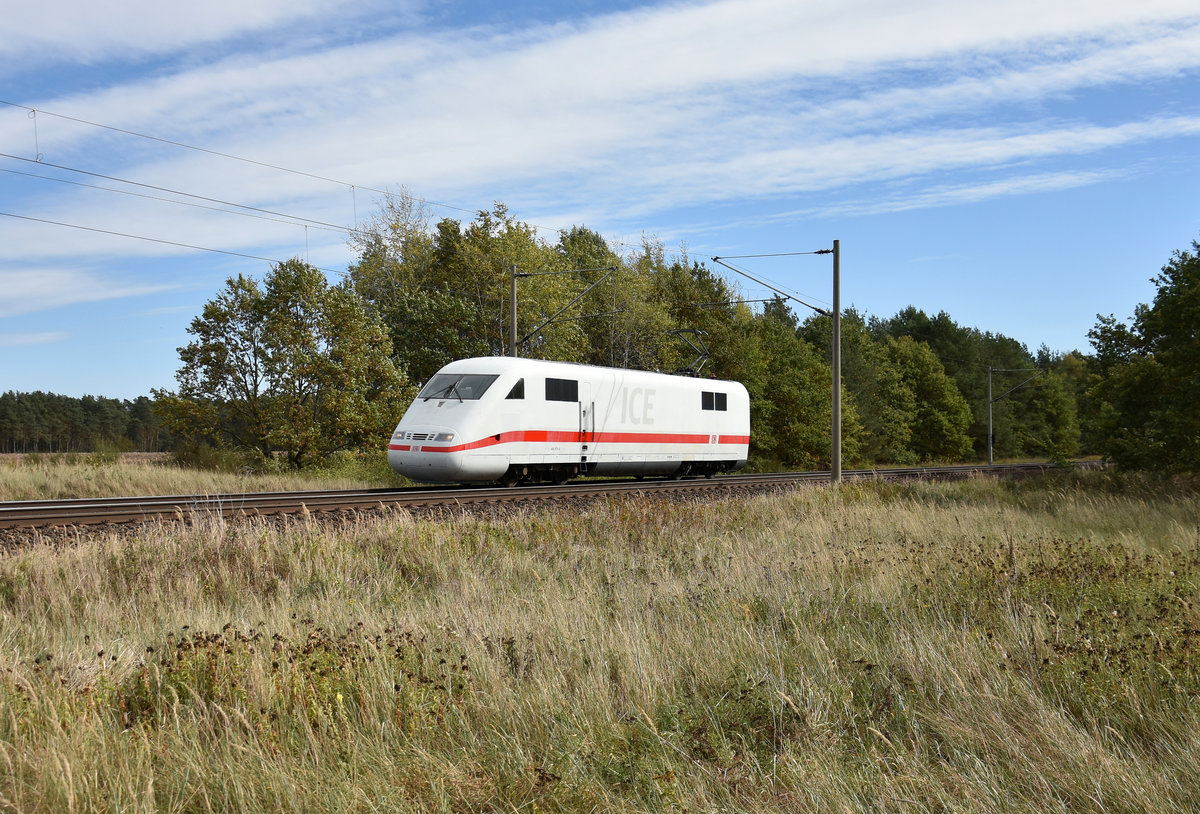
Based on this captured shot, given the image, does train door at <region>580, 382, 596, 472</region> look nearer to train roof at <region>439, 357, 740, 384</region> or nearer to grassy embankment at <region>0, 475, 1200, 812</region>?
train roof at <region>439, 357, 740, 384</region>

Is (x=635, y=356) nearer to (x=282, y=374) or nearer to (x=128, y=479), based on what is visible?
(x=282, y=374)

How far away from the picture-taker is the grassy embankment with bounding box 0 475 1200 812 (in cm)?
385

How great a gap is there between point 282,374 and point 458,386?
34.1 feet

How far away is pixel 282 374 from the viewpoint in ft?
93.5

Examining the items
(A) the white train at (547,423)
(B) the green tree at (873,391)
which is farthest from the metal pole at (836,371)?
(B) the green tree at (873,391)

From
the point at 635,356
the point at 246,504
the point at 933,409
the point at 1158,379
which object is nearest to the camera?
the point at 246,504

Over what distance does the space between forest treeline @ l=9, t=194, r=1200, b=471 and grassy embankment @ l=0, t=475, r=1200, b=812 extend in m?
13.6

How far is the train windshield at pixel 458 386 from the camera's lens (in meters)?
20.4

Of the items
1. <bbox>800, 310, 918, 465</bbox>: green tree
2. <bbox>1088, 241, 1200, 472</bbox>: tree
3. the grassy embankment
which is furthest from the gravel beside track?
<bbox>800, 310, 918, 465</bbox>: green tree

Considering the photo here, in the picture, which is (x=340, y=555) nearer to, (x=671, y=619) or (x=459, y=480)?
(x=671, y=619)

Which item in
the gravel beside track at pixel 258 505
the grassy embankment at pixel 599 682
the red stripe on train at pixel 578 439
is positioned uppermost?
the red stripe on train at pixel 578 439

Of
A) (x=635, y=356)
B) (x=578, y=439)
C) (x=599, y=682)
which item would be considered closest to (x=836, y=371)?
(x=578, y=439)

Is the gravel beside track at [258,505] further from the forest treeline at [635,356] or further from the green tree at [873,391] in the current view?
the green tree at [873,391]

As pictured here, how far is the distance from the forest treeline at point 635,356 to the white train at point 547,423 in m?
6.07
